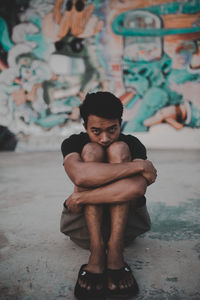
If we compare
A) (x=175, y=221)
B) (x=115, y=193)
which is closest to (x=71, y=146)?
(x=115, y=193)

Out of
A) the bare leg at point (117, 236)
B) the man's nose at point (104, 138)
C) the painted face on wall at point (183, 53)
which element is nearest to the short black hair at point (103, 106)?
the man's nose at point (104, 138)

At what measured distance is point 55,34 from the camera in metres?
7.62

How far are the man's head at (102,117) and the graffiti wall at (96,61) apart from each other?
5.69 meters

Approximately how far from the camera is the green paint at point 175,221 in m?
2.22

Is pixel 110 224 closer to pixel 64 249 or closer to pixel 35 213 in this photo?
pixel 64 249

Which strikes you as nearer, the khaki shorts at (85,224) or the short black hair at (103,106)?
the short black hair at (103,106)

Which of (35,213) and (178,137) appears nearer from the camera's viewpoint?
(35,213)

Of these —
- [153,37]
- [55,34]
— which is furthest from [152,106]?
[55,34]

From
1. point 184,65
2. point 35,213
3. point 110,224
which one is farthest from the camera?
point 184,65

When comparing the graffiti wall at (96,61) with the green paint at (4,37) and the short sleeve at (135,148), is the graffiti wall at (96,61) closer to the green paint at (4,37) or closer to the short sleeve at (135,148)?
the green paint at (4,37)

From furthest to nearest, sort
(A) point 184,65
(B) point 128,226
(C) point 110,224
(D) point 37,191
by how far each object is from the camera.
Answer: (A) point 184,65
(D) point 37,191
(B) point 128,226
(C) point 110,224

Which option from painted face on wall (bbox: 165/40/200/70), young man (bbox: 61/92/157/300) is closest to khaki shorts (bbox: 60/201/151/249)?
young man (bbox: 61/92/157/300)

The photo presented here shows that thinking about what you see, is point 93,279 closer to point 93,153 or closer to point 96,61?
point 93,153

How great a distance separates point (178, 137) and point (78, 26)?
12.9 ft
